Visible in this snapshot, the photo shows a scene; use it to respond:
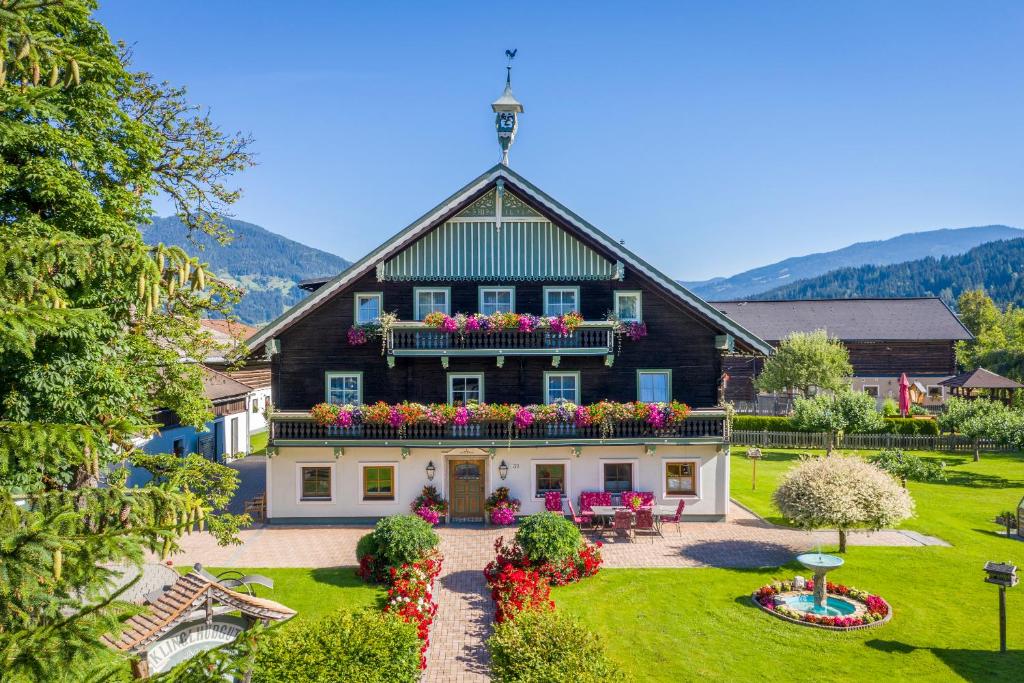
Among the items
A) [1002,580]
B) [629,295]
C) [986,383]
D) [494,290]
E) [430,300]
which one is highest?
[494,290]

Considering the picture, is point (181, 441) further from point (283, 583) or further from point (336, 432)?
point (283, 583)

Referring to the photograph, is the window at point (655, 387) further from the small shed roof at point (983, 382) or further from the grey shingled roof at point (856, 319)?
the grey shingled roof at point (856, 319)

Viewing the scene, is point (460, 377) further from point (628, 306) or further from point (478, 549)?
point (628, 306)

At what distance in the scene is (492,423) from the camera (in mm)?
23781

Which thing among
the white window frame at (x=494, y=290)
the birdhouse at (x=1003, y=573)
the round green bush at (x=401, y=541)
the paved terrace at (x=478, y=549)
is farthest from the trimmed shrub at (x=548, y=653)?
the white window frame at (x=494, y=290)

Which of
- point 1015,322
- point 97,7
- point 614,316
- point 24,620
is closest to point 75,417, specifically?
point 24,620

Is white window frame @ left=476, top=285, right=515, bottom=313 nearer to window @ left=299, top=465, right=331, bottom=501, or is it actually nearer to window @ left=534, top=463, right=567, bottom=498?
window @ left=534, top=463, right=567, bottom=498

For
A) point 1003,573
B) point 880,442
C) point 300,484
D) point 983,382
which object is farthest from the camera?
point 983,382

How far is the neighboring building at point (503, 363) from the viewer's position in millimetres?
Answer: 23938

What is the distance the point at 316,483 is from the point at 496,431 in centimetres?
731

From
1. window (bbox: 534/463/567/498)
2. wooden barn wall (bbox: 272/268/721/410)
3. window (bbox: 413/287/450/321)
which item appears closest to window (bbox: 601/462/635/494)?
window (bbox: 534/463/567/498)

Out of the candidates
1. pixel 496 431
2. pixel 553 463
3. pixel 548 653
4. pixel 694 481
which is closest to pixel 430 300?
pixel 496 431

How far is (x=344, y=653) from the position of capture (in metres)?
10.1

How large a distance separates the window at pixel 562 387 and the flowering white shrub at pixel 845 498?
8.56 meters
